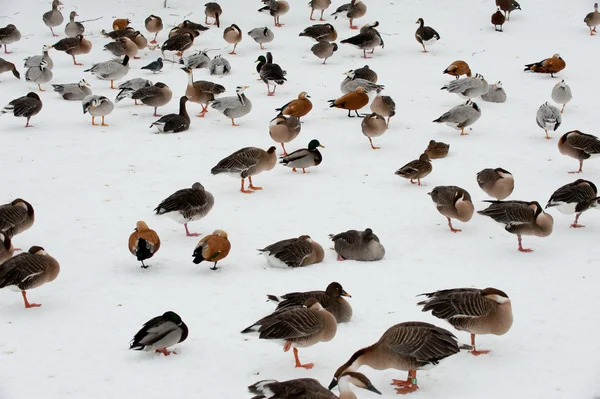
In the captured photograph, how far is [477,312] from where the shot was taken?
748 cm

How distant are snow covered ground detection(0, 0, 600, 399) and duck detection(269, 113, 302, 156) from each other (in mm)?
544

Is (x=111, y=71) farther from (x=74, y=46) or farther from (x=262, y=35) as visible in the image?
(x=262, y=35)

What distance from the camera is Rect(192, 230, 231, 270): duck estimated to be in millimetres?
9492

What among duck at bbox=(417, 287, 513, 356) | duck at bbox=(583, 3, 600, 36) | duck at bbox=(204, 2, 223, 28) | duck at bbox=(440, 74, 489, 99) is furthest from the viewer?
duck at bbox=(204, 2, 223, 28)

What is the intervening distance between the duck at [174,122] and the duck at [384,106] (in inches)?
160

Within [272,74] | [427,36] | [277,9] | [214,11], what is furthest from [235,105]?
[214,11]

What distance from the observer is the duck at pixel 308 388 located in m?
5.94

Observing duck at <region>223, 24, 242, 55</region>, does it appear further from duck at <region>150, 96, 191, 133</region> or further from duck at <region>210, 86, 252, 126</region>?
duck at <region>150, 96, 191, 133</region>

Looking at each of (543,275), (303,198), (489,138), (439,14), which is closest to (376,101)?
(489,138)

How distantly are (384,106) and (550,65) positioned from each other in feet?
18.5

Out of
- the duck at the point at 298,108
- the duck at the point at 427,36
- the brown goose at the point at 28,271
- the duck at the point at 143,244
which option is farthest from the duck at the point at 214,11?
the brown goose at the point at 28,271

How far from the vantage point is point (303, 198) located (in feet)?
40.7

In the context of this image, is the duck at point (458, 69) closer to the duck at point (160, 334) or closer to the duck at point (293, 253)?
the duck at point (293, 253)

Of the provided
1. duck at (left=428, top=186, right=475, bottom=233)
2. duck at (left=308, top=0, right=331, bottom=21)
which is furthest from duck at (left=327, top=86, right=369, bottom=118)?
duck at (left=308, top=0, right=331, bottom=21)
